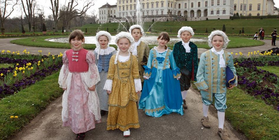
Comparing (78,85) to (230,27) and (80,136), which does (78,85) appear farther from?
(230,27)

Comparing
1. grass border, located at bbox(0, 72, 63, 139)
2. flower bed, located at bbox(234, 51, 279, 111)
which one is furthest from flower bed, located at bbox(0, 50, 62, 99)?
flower bed, located at bbox(234, 51, 279, 111)

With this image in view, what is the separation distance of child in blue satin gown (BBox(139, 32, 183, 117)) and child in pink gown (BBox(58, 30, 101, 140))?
1.27m

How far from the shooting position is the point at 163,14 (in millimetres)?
75062

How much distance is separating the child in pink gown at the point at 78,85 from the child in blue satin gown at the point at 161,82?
4.16 feet

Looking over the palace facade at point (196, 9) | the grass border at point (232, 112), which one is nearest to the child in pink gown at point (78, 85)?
the grass border at point (232, 112)

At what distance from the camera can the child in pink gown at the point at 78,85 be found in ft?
9.93

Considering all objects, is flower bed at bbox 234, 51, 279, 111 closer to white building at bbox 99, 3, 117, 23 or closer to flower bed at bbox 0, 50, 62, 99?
flower bed at bbox 0, 50, 62, 99

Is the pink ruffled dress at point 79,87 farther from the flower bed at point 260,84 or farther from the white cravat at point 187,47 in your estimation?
the flower bed at point 260,84

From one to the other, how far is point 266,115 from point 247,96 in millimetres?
1090

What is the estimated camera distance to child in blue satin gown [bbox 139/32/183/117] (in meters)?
3.94

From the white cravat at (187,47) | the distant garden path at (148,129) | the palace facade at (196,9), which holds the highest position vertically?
the palace facade at (196,9)

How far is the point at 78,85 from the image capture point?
3043 mm

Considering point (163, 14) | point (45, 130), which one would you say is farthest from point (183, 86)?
point (163, 14)

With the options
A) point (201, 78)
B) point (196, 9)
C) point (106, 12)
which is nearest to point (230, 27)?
point (196, 9)
